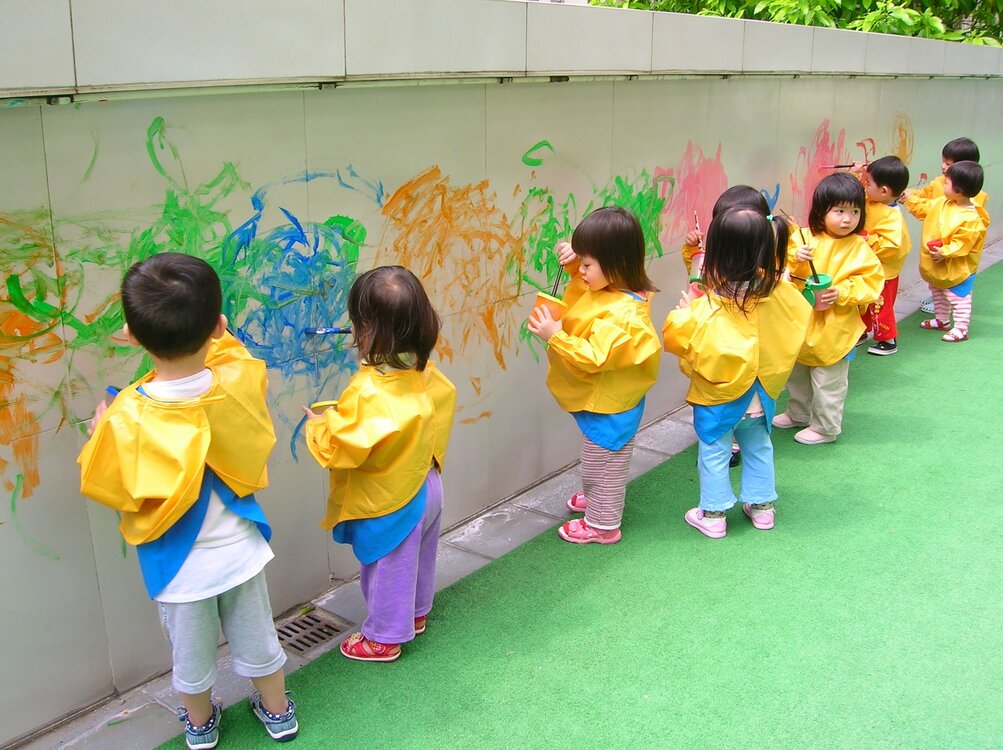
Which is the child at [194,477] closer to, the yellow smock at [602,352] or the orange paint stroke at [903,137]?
the yellow smock at [602,352]

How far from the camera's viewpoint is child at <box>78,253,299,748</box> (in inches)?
99.0

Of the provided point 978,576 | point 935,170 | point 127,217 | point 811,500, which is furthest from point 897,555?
point 935,170

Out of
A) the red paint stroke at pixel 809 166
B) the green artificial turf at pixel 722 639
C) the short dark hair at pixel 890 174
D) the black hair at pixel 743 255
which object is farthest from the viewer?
the red paint stroke at pixel 809 166

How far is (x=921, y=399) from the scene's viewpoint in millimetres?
6133

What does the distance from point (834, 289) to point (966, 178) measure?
2569 mm

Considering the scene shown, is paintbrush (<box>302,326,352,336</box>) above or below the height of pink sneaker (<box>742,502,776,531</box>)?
above

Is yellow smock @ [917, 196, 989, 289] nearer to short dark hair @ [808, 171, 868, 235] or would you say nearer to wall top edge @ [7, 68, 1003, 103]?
short dark hair @ [808, 171, 868, 235]

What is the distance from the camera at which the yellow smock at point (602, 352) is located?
3.75 meters

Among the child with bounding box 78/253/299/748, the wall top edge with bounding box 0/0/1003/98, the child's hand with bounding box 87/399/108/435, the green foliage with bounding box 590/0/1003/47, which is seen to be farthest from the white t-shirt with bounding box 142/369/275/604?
the green foliage with bounding box 590/0/1003/47

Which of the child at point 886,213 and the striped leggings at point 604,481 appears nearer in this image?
the striped leggings at point 604,481

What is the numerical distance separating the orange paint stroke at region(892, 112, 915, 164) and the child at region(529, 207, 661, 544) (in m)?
5.32

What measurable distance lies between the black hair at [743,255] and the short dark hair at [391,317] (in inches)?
58.2

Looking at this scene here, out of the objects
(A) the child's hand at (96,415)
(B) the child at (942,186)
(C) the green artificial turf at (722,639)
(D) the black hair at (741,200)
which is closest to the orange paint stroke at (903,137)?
(B) the child at (942,186)

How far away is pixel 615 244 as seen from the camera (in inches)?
148
